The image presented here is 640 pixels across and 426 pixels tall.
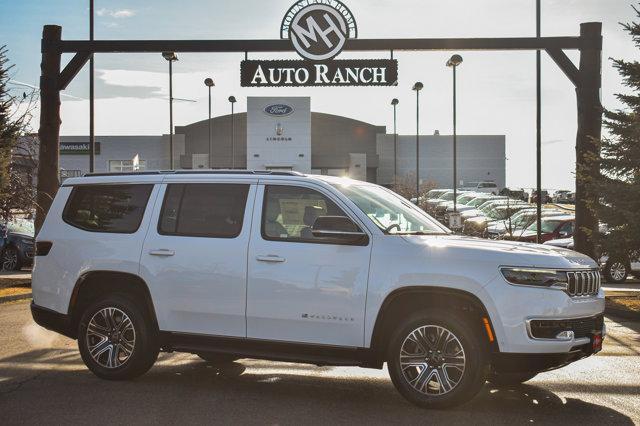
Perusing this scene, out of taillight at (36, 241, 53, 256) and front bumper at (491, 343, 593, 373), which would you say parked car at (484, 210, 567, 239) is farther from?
front bumper at (491, 343, 593, 373)

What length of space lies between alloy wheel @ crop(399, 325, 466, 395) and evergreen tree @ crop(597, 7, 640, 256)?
905 centimetres

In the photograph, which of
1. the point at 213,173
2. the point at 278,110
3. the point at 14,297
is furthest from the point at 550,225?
the point at 278,110

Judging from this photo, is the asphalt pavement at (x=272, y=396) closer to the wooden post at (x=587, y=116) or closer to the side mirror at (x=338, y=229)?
the side mirror at (x=338, y=229)

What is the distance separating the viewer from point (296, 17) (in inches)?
693

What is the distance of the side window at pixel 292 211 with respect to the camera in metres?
7.49

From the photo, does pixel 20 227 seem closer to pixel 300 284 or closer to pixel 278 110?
pixel 300 284

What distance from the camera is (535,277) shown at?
666 cm

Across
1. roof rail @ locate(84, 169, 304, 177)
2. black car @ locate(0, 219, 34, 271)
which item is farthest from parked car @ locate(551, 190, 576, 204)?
roof rail @ locate(84, 169, 304, 177)

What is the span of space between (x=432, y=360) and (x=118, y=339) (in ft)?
10.3

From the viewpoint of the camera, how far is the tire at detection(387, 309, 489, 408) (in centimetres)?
673

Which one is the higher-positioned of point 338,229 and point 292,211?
point 292,211

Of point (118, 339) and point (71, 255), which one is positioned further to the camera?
point (71, 255)

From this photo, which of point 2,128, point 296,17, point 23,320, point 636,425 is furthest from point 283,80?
point 636,425

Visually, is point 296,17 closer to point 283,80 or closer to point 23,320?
point 283,80
